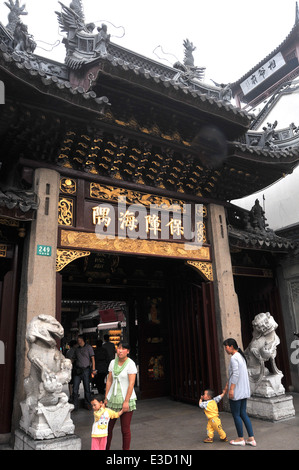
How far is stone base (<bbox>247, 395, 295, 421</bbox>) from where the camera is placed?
597cm

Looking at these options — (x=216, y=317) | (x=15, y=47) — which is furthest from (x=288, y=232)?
(x=15, y=47)

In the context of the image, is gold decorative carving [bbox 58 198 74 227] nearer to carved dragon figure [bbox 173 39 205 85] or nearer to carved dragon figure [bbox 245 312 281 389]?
carved dragon figure [bbox 245 312 281 389]

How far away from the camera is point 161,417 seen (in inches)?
258

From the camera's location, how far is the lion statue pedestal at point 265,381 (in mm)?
6070

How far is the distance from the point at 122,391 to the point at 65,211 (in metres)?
3.15

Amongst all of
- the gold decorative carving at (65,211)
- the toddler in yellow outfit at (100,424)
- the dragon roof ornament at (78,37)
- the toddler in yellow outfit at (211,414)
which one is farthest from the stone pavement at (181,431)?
the dragon roof ornament at (78,37)

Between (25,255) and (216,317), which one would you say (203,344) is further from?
(25,255)

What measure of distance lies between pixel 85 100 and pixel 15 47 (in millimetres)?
1839

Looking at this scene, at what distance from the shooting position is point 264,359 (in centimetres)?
642

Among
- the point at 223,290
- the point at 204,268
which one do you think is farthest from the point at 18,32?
the point at 223,290

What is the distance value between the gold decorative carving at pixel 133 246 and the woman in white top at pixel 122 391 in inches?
89.3

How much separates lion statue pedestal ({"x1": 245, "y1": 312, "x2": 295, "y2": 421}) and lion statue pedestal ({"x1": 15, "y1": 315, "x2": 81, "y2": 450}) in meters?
3.60

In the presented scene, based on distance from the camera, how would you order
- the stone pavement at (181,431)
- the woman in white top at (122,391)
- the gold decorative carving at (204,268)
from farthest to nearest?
the gold decorative carving at (204,268) < the stone pavement at (181,431) < the woman in white top at (122,391)

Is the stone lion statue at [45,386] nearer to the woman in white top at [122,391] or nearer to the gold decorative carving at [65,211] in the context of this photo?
the woman in white top at [122,391]
